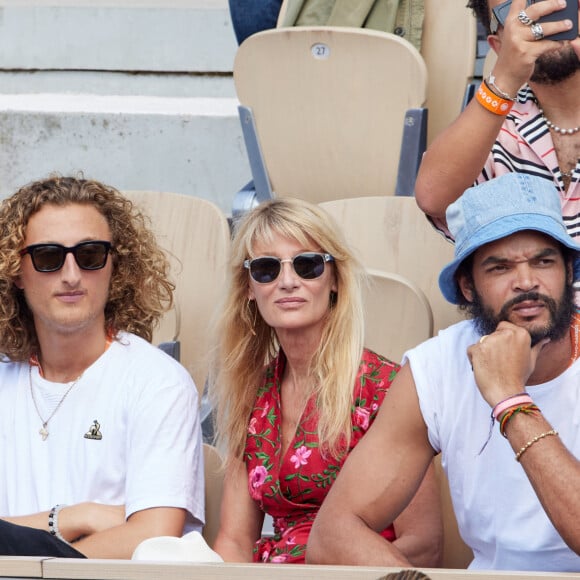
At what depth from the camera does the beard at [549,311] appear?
6.72 ft

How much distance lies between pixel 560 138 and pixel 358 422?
2.38 feet

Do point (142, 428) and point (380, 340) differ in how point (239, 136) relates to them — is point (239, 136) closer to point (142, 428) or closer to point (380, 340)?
point (380, 340)

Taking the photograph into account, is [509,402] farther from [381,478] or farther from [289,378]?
[289,378]

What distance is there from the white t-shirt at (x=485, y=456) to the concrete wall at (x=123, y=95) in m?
2.61

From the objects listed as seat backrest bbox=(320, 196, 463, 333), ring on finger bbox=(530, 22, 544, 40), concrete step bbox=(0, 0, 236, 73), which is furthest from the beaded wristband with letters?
concrete step bbox=(0, 0, 236, 73)

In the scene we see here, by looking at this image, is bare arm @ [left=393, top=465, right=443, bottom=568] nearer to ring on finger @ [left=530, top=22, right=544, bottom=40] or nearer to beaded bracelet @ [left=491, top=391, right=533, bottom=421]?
beaded bracelet @ [left=491, top=391, right=533, bottom=421]

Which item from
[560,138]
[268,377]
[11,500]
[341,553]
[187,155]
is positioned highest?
[187,155]

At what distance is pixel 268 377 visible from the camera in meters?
2.69

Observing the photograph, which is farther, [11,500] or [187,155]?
[187,155]

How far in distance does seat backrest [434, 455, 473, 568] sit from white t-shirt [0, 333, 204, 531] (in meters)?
0.49

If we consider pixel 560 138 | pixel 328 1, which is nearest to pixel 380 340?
pixel 560 138

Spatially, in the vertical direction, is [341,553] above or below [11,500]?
below

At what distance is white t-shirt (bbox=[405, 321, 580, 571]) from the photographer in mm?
2066

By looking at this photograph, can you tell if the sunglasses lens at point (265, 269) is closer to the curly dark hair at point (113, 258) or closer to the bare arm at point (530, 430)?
the curly dark hair at point (113, 258)
